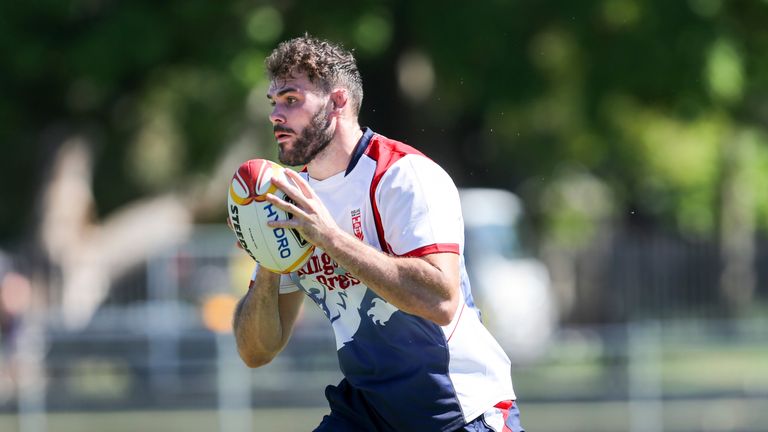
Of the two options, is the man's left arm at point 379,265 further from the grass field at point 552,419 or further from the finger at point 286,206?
the grass field at point 552,419

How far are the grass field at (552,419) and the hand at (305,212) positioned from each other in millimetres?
9253

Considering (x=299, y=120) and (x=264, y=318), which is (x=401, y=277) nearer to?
(x=299, y=120)

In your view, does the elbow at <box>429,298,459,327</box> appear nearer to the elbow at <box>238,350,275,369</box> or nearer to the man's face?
the man's face

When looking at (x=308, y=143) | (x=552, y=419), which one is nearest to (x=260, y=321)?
(x=308, y=143)

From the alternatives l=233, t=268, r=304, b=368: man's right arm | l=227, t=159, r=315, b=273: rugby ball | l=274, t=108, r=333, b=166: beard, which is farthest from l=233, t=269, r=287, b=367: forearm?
l=274, t=108, r=333, b=166: beard

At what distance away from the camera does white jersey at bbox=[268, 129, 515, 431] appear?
465 cm

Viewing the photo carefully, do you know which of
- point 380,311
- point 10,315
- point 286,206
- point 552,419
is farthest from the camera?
point 10,315

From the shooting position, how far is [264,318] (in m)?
5.07

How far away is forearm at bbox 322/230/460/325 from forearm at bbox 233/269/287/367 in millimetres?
648

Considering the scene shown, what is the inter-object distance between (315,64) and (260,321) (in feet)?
3.21

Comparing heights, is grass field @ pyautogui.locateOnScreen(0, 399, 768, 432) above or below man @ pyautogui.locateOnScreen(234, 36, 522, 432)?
above

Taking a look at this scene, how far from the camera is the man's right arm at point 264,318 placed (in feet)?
16.5

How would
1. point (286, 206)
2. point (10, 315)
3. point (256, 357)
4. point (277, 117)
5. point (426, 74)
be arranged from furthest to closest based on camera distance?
point (426, 74), point (10, 315), point (256, 357), point (277, 117), point (286, 206)

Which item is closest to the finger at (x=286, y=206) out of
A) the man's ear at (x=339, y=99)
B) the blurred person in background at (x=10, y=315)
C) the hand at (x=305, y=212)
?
the hand at (x=305, y=212)
